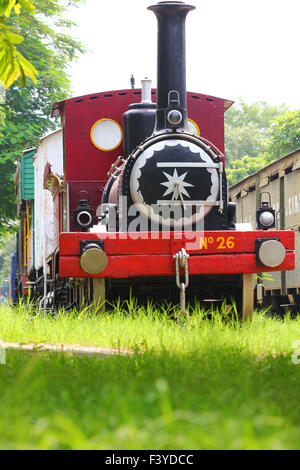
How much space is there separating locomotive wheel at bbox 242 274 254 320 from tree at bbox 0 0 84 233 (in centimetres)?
1562

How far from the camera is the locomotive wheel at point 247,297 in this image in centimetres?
841

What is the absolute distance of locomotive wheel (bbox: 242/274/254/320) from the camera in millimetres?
8414

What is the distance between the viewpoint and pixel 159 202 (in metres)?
8.48

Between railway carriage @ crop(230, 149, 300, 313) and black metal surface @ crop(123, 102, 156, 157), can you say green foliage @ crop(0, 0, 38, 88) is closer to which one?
black metal surface @ crop(123, 102, 156, 157)

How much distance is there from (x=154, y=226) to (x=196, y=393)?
4844 mm

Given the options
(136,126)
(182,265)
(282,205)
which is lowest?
(182,265)

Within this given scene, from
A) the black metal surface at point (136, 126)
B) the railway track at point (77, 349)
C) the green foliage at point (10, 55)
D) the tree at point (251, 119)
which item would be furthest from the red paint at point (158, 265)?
the tree at point (251, 119)

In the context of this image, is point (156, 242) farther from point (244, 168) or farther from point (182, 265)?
point (244, 168)

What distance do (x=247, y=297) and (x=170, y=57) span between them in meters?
2.72

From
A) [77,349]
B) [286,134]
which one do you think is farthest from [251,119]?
[77,349]

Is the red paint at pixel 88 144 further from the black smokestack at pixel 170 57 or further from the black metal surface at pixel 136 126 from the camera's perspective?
the black smokestack at pixel 170 57

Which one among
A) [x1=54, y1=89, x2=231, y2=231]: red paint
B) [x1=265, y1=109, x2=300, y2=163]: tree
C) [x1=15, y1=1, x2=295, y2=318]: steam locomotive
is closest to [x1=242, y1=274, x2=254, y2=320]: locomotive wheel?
[x1=15, y1=1, x2=295, y2=318]: steam locomotive

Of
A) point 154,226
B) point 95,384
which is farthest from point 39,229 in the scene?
point 95,384

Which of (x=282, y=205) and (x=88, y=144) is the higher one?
(x=88, y=144)
